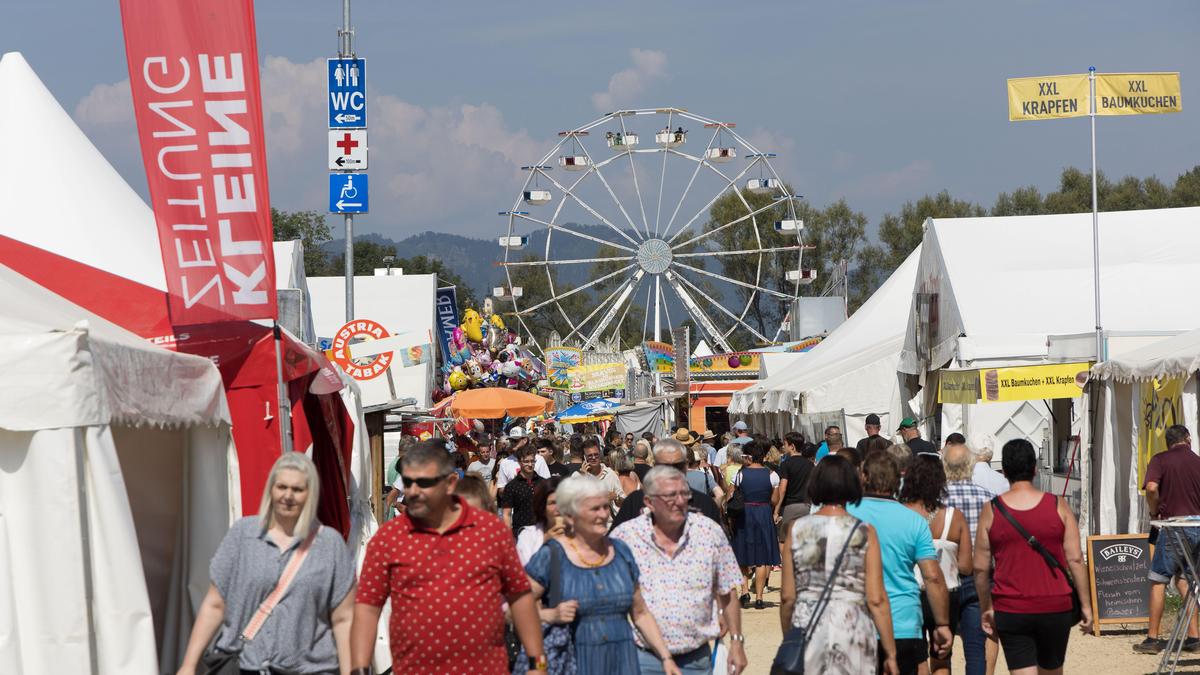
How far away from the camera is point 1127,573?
10484mm

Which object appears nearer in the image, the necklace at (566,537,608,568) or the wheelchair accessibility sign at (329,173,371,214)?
the necklace at (566,537,608,568)

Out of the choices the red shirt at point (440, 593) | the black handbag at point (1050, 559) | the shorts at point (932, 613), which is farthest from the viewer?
the shorts at point (932, 613)

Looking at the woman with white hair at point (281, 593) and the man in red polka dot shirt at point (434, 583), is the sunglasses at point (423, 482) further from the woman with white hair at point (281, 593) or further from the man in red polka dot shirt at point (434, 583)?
the woman with white hair at point (281, 593)

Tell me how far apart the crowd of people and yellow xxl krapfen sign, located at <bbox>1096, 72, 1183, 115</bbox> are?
8.93m

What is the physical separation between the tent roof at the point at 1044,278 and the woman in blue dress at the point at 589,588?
11.5 metres

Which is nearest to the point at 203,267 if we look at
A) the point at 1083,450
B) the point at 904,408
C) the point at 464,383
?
the point at 1083,450

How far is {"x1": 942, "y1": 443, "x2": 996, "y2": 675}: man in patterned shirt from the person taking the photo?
7020mm

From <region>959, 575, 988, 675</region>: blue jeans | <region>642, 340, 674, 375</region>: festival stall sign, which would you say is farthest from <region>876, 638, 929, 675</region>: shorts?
<region>642, 340, 674, 375</region>: festival stall sign

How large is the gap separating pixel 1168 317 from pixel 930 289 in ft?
10.8

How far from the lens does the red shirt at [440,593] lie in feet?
14.5

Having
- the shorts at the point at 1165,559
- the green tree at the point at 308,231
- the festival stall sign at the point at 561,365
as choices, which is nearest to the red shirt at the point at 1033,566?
the shorts at the point at 1165,559

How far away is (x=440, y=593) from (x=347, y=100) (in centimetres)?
1388

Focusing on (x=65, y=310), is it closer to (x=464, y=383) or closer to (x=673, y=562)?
(x=673, y=562)

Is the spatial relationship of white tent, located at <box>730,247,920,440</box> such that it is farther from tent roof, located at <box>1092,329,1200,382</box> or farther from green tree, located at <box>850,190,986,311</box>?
green tree, located at <box>850,190,986,311</box>
